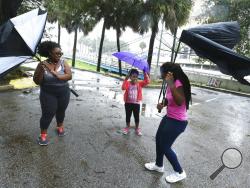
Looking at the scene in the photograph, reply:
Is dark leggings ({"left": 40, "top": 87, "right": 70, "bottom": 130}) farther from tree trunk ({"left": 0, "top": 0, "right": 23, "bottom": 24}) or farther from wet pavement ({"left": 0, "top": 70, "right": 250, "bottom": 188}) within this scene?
tree trunk ({"left": 0, "top": 0, "right": 23, "bottom": 24})

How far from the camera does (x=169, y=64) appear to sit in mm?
3889

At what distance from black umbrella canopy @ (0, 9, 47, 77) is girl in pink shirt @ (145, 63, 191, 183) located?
6.87ft

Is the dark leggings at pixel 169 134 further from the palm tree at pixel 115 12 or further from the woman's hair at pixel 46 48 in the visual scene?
the palm tree at pixel 115 12

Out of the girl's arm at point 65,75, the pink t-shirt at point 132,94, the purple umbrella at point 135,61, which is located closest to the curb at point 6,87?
the purple umbrella at point 135,61

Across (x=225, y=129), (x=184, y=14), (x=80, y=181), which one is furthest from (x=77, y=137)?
(x=184, y=14)

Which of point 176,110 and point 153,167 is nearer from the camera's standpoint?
point 176,110

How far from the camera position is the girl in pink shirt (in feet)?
12.5

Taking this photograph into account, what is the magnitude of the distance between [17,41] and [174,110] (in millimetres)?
2487

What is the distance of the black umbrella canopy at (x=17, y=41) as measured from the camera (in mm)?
4293

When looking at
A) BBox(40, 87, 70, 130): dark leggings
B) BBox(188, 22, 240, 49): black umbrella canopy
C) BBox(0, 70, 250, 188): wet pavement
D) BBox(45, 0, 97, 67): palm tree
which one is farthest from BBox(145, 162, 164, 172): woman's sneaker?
BBox(45, 0, 97, 67): palm tree

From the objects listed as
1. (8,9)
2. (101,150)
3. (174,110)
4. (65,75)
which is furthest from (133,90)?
(8,9)

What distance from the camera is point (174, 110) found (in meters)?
3.94

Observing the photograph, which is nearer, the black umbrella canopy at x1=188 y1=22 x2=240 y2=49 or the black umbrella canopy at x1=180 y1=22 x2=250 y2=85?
the black umbrella canopy at x1=180 y1=22 x2=250 y2=85

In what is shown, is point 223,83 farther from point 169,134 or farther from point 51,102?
point 169,134
